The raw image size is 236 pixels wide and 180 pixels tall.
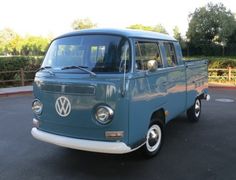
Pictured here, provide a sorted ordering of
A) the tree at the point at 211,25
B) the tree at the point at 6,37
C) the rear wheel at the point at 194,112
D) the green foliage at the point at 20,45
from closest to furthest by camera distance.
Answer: the rear wheel at the point at 194,112 < the tree at the point at 211,25 < the green foliage at the point at 20,45 < the tree at the point at 6,37

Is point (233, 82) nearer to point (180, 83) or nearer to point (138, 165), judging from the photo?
point (180, 83)

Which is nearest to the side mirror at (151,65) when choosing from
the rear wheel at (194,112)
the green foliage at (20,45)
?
the rear wheel at (194,112)

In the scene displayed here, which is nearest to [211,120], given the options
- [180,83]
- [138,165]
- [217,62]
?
[180,83]

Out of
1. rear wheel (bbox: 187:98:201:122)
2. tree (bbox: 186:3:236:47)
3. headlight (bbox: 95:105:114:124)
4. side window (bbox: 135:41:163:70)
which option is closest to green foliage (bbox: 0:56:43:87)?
rear wheel (bbox: 187:98:201:122)

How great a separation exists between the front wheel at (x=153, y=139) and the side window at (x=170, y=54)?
1316mm

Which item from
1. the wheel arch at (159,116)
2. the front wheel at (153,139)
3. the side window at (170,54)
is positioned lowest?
the front wheel at (153,139)

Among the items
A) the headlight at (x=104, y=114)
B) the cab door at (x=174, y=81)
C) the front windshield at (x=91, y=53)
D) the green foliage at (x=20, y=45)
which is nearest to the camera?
the headlight at (x=104, y=114)

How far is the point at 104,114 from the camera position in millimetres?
4379

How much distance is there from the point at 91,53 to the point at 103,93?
0.82 meters

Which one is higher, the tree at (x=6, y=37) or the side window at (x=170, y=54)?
the tree at (x=6, y=37)

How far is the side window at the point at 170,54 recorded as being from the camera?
6.09 metres

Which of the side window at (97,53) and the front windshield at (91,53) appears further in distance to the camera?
the side window at (97,53)

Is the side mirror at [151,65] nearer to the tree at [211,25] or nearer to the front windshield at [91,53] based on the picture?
the front windshield at [91,53]

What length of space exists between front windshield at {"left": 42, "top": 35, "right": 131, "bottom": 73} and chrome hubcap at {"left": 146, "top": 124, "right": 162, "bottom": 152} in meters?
1.38
